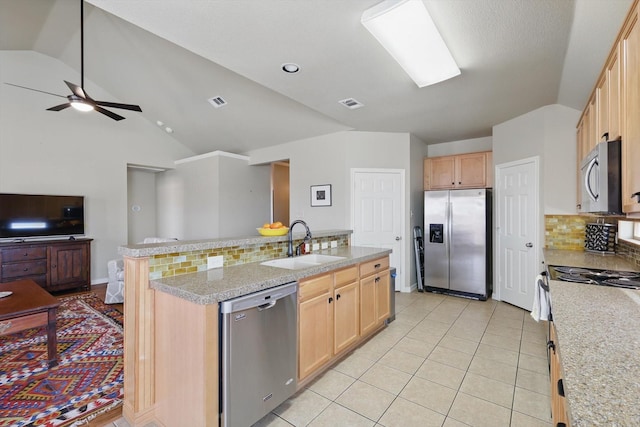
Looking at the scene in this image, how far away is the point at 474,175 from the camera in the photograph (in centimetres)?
478

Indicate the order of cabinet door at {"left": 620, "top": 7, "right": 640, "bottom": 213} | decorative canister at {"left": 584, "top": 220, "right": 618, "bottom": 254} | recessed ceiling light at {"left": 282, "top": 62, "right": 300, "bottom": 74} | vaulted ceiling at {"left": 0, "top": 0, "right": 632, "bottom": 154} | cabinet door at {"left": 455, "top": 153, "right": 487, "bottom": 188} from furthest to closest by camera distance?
cabinet door at {"left": 455, "top": 153, "right": 487, "bottom": 188}
decorative canister at {"left": 584, "top": 220, "right": 618, "bottom": 254}
recessed ceiling light at {"left": 282, "top": 62, "right": 300, "bottom": 74}
vaulted ceiling at {"left": 0, "top": 0, "right": 632, "bottom": 154}
cabinet door at {"left": 620, "top": 7, "right": 640, "bottom": 213}

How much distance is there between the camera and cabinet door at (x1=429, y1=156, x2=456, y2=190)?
497 cm

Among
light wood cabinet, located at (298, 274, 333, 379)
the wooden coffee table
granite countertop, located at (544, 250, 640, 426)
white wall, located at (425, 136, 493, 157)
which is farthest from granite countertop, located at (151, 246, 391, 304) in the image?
white wall, located at (425, 136, 493, 157)

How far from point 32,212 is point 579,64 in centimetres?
723

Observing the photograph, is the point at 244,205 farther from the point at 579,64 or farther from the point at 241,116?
the point at 579,64

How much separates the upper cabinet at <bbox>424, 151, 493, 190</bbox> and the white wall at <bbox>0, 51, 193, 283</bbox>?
559 centimetres

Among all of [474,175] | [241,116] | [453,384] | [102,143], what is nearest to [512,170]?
[474,175]

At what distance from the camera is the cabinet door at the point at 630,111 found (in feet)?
4.25

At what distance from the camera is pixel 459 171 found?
4895 mm

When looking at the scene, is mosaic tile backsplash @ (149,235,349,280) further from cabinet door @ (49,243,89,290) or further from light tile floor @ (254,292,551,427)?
cabinet door @ (49,243,89,290)

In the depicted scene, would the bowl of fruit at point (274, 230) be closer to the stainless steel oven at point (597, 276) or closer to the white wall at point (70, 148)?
the stainless steel oven at point (597, 276)

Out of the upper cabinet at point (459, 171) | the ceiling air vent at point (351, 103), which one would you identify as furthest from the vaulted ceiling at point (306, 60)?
the upper cabinet at point (459, 171)

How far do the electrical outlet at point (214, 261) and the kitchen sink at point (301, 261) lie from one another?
34 cm

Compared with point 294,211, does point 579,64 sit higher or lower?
higher
